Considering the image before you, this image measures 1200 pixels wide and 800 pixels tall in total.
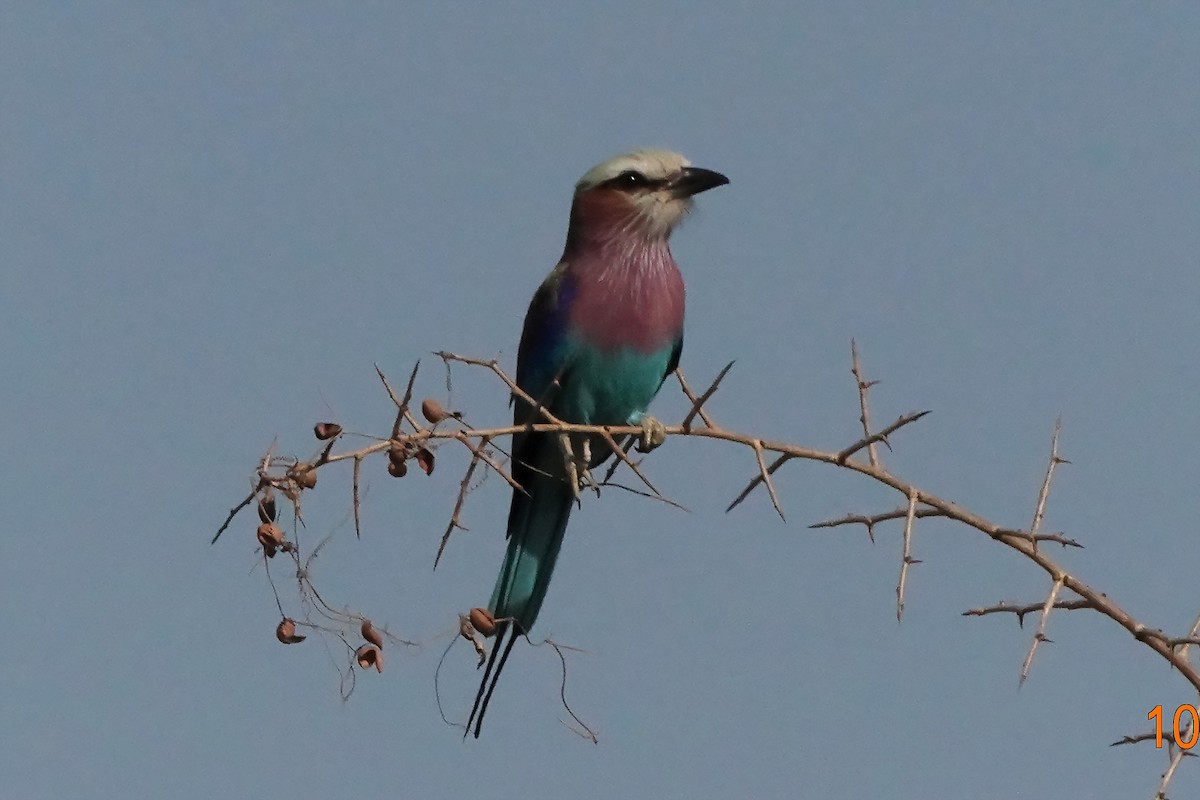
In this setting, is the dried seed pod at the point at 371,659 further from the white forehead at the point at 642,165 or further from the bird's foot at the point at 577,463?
the white forehead at the point at 642,165

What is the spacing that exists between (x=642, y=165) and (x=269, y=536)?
246 cm

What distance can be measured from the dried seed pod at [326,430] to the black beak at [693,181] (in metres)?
2.29

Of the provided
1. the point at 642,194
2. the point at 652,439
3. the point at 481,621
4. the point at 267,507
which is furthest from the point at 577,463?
the point at 267,507

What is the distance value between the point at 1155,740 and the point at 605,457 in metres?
2.72

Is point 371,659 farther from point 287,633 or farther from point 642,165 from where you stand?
point 642,165

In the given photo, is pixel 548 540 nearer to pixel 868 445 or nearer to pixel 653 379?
pixel 653 379

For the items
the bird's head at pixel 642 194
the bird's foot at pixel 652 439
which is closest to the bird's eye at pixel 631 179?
the bird's head at pixel 642 194

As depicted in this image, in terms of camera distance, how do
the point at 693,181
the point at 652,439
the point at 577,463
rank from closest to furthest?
the point at 652,439, the point at 577,463, the point at 693,181

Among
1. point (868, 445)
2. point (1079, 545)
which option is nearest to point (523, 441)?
point (868, 445)

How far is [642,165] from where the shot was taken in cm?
518

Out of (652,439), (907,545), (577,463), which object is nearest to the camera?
(907,545)

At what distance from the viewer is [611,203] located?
17.0 feet

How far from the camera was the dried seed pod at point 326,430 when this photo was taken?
9.97 ft

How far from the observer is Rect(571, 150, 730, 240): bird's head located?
514 cm
